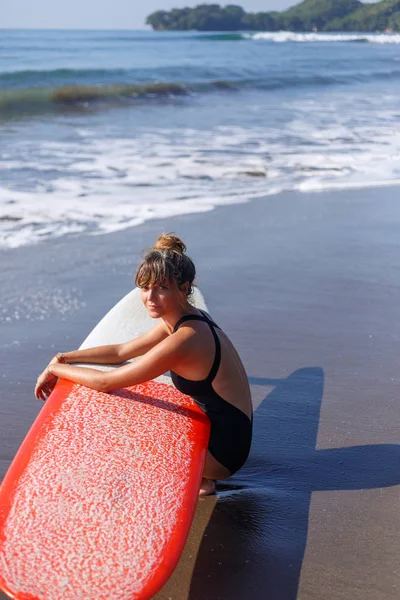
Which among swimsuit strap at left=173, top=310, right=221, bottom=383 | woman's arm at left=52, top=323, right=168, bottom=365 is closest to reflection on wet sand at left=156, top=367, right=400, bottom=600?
swimsuit strap at left=173, top=310, right=221, bottom=383

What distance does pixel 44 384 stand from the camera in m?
3.02

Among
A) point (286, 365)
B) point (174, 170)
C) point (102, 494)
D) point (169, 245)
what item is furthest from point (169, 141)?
point (102, 494)

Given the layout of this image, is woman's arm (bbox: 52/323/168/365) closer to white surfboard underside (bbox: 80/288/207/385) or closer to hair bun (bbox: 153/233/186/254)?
white surfboard underside (bbox: 80/288/207/385)

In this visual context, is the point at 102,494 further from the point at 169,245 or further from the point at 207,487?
the point at 169,245

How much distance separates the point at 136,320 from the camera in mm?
3471

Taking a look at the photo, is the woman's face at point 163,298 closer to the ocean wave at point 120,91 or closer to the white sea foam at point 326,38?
the ocean wave at point 120,91

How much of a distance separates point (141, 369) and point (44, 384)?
0.54 m

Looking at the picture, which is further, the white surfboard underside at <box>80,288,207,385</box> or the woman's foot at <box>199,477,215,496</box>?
the white surfboard underside at <box>80,288,207,385</box>

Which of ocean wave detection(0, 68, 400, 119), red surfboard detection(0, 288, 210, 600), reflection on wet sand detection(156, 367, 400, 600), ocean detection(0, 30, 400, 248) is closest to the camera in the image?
red surfboard detection(0, 288, 210, 600)

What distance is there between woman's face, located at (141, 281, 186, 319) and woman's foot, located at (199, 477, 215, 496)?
67cm

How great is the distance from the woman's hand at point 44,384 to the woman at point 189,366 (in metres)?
0.09

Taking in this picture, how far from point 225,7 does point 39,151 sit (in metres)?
84.9

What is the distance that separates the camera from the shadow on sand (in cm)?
240

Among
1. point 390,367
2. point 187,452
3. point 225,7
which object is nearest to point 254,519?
point 187,452
